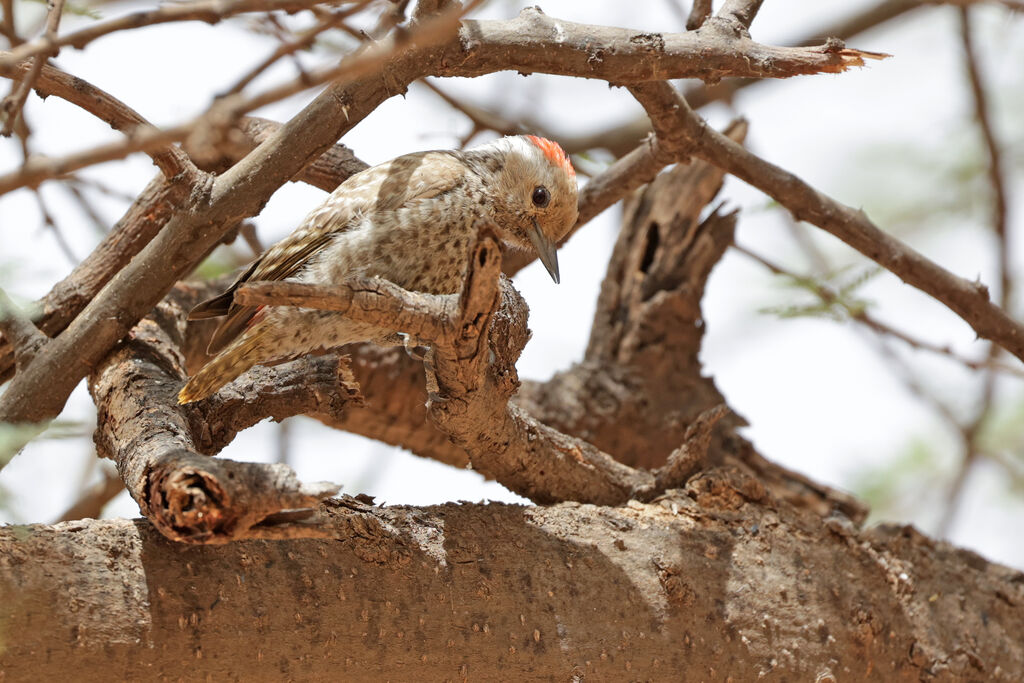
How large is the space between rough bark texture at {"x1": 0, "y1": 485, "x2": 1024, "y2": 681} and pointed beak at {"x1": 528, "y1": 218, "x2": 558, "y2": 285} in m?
0.85

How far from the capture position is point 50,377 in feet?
8.67

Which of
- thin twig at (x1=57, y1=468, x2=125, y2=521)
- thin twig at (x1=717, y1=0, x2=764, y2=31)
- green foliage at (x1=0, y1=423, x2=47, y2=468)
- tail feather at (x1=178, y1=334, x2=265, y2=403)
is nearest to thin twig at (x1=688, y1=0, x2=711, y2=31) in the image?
thin twig at (x1=717, y1=0, x2=764, y2=31)

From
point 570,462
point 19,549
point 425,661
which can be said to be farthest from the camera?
point 570,462

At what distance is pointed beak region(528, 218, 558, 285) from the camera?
331cm

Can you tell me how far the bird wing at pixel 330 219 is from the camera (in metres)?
2.90

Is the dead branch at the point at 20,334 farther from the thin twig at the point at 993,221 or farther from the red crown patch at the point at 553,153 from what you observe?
the thin twig at the point at 993,221

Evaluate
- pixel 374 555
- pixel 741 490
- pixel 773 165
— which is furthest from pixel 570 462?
pixel 773 165

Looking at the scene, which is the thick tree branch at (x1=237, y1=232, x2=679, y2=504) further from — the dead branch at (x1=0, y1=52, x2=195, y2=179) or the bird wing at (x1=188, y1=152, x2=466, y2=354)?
Result: the dead branch at (x1=0, y1=52, x2=195, y2=179)

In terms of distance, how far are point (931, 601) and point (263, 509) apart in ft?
7.96

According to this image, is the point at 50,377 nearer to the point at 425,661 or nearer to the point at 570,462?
the point at 425,661

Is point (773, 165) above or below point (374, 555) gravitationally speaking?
above

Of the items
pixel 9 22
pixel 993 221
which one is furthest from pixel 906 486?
pixel 9 22

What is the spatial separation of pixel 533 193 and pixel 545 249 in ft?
0.64

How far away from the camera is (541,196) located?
334 cm
